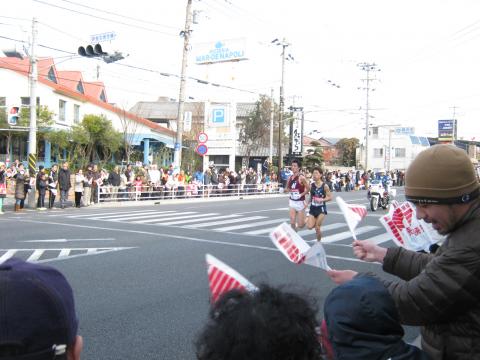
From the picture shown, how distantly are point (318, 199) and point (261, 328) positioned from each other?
1052cm

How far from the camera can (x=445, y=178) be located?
194 centimetres

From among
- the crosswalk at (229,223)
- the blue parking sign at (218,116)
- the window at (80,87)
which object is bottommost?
the crosswalk at (229,223)

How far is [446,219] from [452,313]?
374 mm

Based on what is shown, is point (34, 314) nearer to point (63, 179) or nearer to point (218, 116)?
point (63, 179)

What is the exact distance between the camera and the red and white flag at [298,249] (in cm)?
259

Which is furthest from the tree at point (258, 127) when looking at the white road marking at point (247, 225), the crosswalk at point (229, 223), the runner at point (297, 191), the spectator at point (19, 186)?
the runner at point (297, 191)

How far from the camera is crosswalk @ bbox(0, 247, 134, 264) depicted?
909cm

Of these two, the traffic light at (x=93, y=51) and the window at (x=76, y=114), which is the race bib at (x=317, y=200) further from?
the window at (x=76, y=114)

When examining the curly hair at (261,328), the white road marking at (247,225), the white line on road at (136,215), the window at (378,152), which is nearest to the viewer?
the curly hair at (261,328)

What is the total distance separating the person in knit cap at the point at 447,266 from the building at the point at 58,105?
29869 millimetres

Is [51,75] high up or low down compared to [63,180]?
up

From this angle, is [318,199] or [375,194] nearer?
[318,199]

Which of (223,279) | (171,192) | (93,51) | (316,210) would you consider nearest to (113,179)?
(171,192)

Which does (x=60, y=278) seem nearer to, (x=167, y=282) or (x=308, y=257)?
(x=308, y=257)
